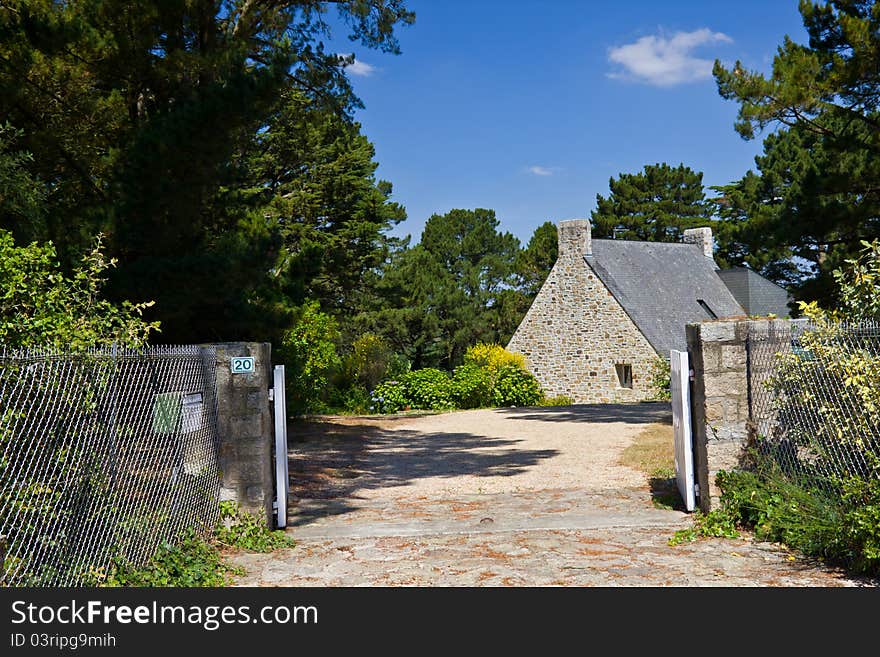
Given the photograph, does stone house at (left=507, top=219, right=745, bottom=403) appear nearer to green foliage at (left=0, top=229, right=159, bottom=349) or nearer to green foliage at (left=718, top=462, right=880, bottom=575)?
green foliage at (left=718, top=462, right=880, bottom=575)

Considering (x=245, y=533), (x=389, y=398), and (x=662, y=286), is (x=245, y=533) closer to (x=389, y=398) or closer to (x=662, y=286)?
(x=389, y=398)

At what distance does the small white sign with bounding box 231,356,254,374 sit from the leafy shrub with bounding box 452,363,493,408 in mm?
17256

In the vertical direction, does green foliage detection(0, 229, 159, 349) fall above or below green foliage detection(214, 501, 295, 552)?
above

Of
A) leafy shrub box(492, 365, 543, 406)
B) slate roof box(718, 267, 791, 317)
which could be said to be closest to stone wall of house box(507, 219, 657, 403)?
leafy shrub box(492, 365, 543, 406)

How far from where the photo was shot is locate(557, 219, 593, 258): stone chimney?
30.5 meters

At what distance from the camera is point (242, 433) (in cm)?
718

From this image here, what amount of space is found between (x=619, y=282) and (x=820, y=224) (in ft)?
54.1

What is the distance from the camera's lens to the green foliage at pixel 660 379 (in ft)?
82.1

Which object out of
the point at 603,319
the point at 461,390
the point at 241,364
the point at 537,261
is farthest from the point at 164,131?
the point at 537,261

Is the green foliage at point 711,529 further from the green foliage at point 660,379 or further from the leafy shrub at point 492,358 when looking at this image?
the leafy shrub at point 492,358

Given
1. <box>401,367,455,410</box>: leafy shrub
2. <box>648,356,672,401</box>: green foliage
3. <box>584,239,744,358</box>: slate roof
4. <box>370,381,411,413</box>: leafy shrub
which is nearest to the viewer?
<box>370,381,411,413</box>: leafy shrub

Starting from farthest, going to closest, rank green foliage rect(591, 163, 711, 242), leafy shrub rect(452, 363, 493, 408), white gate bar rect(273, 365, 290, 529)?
green foliage rect(591, 163, 711, 242), leafy shrub rect(452, 363, 493, 408), white gate bar rect(273, 365, 290, 529)

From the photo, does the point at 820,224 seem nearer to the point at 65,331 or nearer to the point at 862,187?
the point at 862,187

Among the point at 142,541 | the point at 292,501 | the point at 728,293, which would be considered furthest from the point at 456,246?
the point at 142,541
